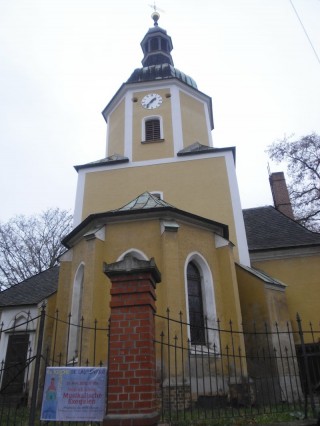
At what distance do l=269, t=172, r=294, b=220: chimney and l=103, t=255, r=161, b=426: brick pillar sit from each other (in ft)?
54.1

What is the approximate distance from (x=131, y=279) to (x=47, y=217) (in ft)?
83.4

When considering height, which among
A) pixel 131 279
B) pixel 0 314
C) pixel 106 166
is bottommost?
pixel 131 279

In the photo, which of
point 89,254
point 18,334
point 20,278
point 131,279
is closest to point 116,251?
point 89,254

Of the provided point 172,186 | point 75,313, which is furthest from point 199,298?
point 172,186

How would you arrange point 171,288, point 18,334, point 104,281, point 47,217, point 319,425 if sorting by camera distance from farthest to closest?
point 47,217 < point 18,334 < point 104,281 < point 171,288 < point 319,425

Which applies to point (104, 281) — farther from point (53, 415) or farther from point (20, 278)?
point (20, 278)

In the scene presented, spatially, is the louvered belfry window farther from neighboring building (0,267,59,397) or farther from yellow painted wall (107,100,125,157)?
neighboring building (0,267,59,397)

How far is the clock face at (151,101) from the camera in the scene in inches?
716

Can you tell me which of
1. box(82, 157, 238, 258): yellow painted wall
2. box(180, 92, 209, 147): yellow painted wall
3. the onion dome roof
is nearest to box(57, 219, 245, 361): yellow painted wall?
box(82, 157, 238, 258): yellow painted wall

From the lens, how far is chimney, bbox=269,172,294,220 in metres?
20.3

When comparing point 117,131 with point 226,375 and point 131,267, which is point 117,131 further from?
point 131,267

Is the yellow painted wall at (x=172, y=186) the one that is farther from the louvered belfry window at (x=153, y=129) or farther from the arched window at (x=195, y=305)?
the arched window at (x=195, y=305)

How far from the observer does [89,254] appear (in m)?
10.5

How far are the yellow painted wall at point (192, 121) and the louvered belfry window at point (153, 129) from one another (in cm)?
117
